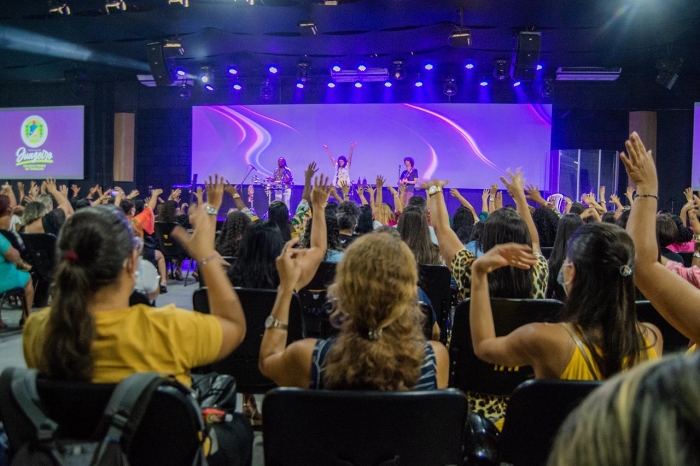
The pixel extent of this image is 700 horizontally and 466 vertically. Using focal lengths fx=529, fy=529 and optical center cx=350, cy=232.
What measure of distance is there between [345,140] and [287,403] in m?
12.4

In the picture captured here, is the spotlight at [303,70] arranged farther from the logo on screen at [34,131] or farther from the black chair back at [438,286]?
the black chair back at [438,286]

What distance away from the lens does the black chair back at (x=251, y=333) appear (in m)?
2.72

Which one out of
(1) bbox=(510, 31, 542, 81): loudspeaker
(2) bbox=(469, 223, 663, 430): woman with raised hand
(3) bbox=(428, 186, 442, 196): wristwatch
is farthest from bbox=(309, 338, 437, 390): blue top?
(1) bbox=(510, 31, 542, 81): loudspeaker

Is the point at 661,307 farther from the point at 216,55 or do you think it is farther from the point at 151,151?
the point at 151,151

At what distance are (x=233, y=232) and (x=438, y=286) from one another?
5.80ft

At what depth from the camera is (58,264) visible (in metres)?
1.48

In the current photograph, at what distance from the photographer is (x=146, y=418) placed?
1268mm

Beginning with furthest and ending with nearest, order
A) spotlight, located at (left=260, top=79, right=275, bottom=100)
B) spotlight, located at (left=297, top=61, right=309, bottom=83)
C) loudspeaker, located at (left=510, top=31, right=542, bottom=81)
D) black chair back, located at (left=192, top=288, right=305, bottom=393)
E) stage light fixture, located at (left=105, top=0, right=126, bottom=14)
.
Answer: spotlight, located at (left=260, top=79, right=275, bottom=100)
spotlight, located at (left=297, top=61, right=309, bottom=83)
loudspeaker, located at (left=510, top=31, right=542, bottom=81)
stage light fixture, located at (left=105, top=0, right=126, bottom=14)
black chair back, located at (left=192, top=288, right=305, bottom=393)

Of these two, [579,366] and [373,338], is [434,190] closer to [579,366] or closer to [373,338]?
[579,366]

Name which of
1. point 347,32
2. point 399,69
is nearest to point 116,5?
point 347,32

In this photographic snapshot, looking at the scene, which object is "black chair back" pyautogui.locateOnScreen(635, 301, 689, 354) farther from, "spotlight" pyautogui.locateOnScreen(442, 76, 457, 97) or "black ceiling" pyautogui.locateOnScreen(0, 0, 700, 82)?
"spotlight" pyautogui.locateOnScreen(442, 76, 457, 97)

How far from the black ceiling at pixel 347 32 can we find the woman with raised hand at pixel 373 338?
22.2 feet

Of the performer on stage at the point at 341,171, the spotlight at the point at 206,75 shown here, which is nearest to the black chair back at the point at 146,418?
the performer on stage at the point at 341,171

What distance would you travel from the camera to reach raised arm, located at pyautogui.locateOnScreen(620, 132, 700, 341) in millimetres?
1424
